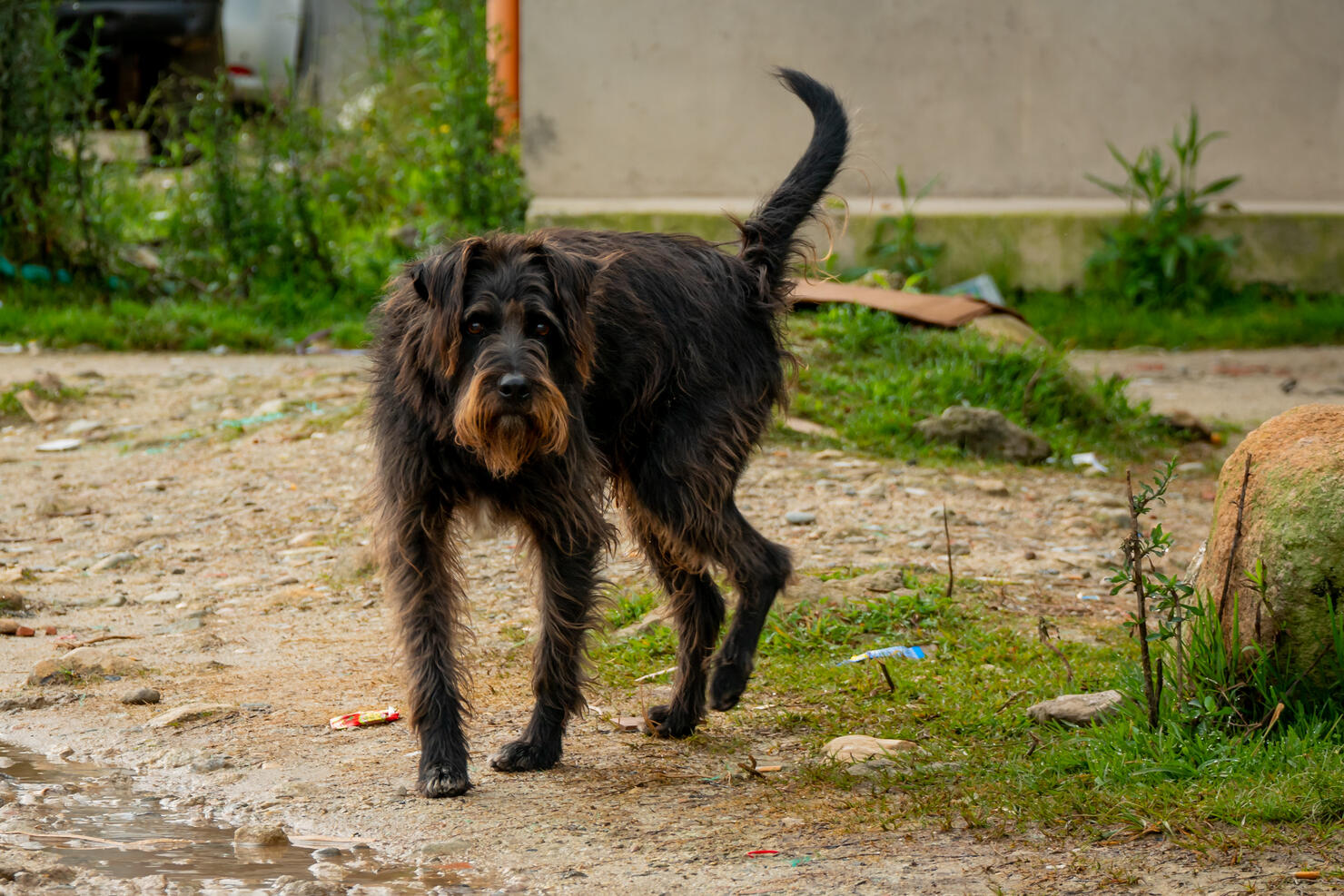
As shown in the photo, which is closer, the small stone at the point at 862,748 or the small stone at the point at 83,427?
the small stone at the point at 862,748

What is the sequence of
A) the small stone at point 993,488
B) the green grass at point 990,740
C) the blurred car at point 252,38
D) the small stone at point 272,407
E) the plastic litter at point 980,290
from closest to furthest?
1. the green grass at point 990,740
2. the small stone at point 993,488
3. the small stone at point 272,407
4. the plastic litter at point 980,290
5. the blurred car at point 252,38

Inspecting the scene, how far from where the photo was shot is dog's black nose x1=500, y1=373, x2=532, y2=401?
3.38m

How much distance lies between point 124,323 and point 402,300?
6494mm

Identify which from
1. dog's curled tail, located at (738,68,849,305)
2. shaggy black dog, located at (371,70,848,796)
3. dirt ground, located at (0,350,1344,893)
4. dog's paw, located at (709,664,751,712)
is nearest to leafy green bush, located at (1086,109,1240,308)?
dirt ground, located at (0,350,1344,893)

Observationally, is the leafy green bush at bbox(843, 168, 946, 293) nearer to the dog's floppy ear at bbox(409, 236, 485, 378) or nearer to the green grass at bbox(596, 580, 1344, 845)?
the green grass at bbox(596, 580, 1344, 845)

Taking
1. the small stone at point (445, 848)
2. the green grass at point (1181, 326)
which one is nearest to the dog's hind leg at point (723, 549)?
the small stone at point (445, 848)

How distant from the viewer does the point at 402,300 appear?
3.84m

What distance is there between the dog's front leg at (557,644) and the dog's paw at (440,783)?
0.23 metres

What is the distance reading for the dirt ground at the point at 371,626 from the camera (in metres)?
3.11

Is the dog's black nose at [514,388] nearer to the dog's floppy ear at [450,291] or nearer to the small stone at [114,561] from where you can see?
the dog's floppy ear at [450,291]

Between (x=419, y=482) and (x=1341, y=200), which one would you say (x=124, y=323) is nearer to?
(x=419, y=482)

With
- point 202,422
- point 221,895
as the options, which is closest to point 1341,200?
point 202,422

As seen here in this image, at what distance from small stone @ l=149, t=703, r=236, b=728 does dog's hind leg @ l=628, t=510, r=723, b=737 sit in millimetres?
1275

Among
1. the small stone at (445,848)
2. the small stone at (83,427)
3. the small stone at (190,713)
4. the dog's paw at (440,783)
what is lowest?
the small stone at (190,713)
